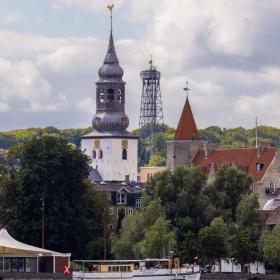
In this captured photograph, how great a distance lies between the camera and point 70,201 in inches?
5979

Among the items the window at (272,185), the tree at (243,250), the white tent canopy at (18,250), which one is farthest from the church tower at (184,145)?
the white tent canopy at (18,250)

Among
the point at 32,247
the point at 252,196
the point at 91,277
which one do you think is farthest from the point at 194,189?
the point at 91,277

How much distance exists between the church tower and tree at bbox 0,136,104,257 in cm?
2911

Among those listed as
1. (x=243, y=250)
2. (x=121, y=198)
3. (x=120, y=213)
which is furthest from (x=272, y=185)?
(x=121, y=198)

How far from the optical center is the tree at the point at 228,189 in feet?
502

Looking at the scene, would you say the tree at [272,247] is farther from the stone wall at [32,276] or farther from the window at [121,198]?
the window at [121,198]

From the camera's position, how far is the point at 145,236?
477ft

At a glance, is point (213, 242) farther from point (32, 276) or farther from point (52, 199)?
point (52, 199)

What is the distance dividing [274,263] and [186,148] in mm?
45100

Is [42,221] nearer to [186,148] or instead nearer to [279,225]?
[279,225]

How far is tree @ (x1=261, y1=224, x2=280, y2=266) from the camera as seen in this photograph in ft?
461

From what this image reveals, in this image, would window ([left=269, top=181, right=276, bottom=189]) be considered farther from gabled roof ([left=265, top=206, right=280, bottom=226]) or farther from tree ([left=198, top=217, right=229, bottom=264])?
tree ([left=198, top=217, right=229, bottom=264])

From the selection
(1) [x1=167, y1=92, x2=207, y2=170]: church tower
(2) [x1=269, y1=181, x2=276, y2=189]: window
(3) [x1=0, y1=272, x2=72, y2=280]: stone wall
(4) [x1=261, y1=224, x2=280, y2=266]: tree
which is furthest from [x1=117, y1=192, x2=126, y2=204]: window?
(3) [x1=0, y1=272, x2=72, y2=280]: stone wall

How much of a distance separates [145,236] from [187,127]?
1695 inches
